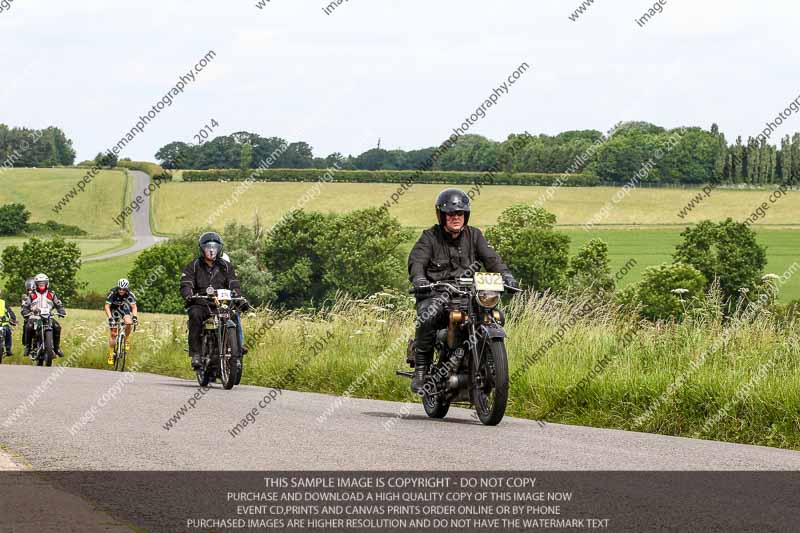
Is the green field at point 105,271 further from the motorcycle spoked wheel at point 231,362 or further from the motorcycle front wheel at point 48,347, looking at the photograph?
the motorcycle spoked wheel at point 231,362

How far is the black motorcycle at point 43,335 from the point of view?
2517 cm

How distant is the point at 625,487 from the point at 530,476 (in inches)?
24.2

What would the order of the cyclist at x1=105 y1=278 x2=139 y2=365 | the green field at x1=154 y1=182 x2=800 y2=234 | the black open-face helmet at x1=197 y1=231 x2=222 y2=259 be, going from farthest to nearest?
1. the green field at x1=154 y1=182 x2=800 y2=234
2. the cyclist at x1=105 y1=278 x2=139 y2=365
3. the black open-face helmet at x1=197 y1=231 x2=222 y2=259

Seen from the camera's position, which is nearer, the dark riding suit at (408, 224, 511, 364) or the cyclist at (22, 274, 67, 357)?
the dark riding suit at (408, 224, 511, 364)

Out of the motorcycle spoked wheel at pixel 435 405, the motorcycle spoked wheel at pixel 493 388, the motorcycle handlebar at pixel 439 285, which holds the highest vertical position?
the motorcycle handlebar at pixel 439 285

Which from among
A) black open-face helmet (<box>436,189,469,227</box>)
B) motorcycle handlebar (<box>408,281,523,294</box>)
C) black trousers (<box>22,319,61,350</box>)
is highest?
black open-face helmet (<box>436,189,469,227</box>)

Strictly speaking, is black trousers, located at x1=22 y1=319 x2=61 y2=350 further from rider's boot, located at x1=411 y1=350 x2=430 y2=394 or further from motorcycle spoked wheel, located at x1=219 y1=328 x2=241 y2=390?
rider's boot, located at x1=411 y1=350 x2=430 y2=394

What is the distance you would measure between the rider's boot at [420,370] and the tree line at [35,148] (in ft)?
506

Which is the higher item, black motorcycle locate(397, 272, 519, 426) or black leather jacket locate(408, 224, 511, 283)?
black leather jacket locate(408, 224, 511, 283)

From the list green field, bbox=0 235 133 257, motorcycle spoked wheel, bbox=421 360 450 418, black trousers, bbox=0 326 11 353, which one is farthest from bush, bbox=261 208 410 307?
motorcycle spoked wheel, bbox=421 360 450 418

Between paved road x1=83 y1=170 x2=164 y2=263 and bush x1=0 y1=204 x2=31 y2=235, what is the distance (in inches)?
447

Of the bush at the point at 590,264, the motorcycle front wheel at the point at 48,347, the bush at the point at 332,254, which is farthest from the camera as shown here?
the bush at the point at 332,254

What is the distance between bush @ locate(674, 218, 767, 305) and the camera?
260ft

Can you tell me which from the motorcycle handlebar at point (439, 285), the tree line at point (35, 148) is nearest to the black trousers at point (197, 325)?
the motorcycle handlebar at point (439, 285)
